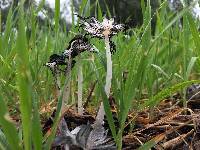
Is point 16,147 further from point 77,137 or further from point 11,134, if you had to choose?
point 77,137

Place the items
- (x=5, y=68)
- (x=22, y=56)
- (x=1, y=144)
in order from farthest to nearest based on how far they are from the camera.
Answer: (x=5, y=68) < (x=1, y=144) < (x=22, y=56)

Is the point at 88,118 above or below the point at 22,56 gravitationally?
below

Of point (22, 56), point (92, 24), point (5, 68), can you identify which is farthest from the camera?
point (5, 68)

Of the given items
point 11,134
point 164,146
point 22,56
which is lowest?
point 164,146

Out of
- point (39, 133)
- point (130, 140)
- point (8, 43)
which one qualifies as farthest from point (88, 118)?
point (8, 43)

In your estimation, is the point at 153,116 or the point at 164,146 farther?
the point at 153,116

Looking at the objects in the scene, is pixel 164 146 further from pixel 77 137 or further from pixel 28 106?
pixel 28 106

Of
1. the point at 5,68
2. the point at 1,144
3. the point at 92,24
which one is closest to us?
the point at 1,144

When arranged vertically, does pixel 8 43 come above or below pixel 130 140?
above

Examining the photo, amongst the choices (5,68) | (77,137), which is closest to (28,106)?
(77,137)
